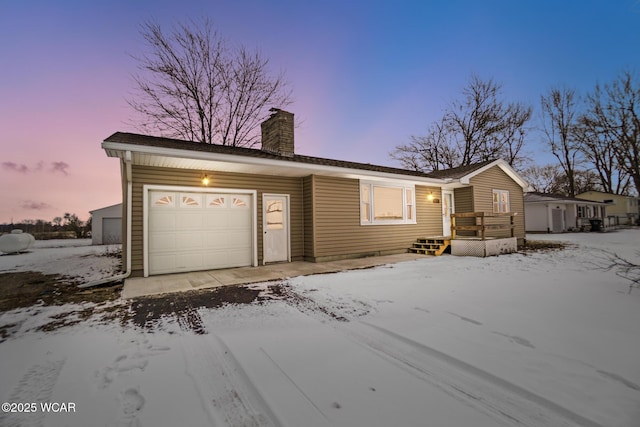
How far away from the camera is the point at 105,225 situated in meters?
18.9

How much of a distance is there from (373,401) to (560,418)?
113 cm

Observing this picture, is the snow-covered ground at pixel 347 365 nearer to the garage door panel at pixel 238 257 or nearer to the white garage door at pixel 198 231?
the white garage door at pixel 198 231

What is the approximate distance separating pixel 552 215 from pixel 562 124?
11340 millimetres

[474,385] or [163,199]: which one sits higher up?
[163,199]

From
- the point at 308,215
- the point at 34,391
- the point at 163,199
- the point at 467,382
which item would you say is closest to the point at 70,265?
the point at 163,199

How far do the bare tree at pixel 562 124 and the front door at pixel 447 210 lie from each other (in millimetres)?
21486

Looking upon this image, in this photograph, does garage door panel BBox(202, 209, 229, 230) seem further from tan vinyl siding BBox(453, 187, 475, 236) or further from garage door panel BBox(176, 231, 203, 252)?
tan vinyl siding BBox(453, 187, 475, 236)

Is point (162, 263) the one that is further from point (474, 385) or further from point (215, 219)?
point (474, 385)

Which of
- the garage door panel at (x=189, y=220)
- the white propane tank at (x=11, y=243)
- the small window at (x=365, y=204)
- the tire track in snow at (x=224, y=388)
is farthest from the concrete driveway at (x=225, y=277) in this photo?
the white propane tank at (x=11, y=243)

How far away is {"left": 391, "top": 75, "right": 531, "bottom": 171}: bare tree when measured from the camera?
2086 centimetres

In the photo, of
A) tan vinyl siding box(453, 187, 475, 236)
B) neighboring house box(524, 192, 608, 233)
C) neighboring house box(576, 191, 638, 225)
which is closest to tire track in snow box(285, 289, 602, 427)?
tan vinyl siding box(453, 187, 475, 236)

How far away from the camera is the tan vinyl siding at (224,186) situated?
6.21 meters

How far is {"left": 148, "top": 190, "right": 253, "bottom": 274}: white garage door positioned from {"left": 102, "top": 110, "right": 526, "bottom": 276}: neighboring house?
2 cm

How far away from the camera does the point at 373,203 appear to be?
9578mm
